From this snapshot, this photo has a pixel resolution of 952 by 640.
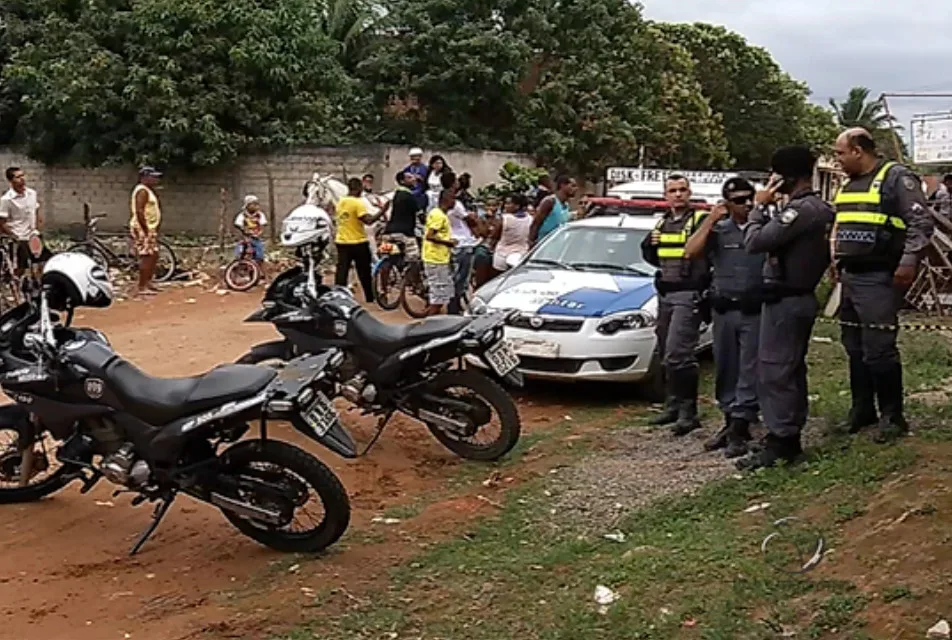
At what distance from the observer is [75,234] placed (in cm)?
2388

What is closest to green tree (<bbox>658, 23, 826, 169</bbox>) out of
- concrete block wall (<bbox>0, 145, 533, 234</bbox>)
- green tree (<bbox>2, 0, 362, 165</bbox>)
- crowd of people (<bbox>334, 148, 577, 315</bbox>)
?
concrete block wall (<bbox>0, 145, 533, 234</bbox>)

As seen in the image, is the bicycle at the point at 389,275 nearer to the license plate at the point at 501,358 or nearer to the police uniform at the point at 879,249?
the license plate at the point at 501,358

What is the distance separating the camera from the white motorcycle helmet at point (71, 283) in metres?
6.11


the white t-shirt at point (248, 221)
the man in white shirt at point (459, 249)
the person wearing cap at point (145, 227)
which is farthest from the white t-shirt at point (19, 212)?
the man in white shirt at point (459, 249)

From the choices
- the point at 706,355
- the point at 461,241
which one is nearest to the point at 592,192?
the point at 461,241

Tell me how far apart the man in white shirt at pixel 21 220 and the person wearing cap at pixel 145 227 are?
204cm

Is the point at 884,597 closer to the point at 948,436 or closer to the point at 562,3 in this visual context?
the point at 948,436

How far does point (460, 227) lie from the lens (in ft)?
43.3

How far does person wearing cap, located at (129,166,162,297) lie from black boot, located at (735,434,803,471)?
10.8 m

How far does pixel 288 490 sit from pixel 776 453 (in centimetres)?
287

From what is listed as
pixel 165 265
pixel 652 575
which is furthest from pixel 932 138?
pixel 652 575

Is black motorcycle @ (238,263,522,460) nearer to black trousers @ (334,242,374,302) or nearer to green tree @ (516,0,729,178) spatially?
black trousers @ (334,242,374,302)

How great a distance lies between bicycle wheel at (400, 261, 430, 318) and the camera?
14297mm

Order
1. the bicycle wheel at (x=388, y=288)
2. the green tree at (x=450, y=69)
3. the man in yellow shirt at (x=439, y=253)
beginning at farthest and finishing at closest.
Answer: the green tree at (x=450, y=69) → the bicycle wheel at (x=388, y=288) → the man in yellow shirt at (x=439, y=253)
